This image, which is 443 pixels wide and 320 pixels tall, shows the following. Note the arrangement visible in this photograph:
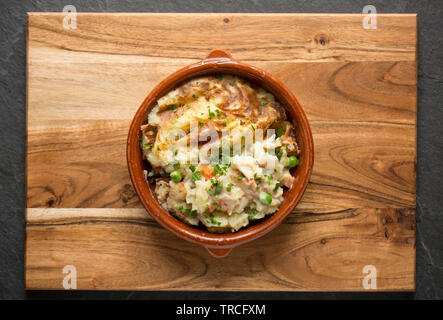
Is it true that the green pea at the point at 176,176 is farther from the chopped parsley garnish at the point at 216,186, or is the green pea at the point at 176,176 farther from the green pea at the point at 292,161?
the green pea at the point at 292,161

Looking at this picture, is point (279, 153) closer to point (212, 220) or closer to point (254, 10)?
point (212, 220)

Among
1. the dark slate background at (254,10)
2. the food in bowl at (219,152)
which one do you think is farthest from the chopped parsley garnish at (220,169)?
the dark slate background at (254,10)

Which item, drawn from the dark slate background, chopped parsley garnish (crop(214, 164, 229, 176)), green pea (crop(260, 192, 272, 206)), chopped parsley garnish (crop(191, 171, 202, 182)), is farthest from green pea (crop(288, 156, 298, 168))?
the dark slate background

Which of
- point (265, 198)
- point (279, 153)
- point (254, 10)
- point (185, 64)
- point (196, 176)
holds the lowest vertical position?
point (265, 198)

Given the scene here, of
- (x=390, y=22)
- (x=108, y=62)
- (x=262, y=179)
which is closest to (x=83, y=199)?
(x=108, y=62)

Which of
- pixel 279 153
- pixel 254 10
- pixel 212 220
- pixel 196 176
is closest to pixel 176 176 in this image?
pixel 196 176

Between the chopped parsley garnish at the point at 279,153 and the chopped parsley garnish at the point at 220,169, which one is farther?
the chopped parsley garnish at the point at 279,153

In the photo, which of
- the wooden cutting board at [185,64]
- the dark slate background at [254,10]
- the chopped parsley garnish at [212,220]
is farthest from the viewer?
the dark slate background at [254,10]
